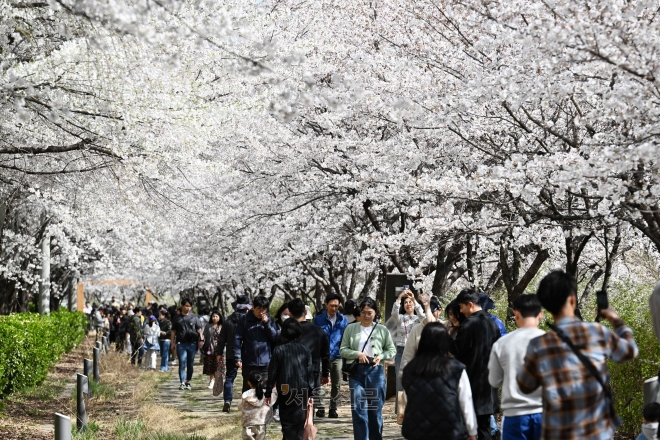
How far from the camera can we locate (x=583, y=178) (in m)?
7.43

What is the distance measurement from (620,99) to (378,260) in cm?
1154

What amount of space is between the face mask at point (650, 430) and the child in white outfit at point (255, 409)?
4014mm

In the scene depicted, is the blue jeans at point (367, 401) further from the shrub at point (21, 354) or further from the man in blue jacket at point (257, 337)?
the shrub at point (21, 354)

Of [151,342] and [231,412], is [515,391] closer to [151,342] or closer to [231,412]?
[231,412]

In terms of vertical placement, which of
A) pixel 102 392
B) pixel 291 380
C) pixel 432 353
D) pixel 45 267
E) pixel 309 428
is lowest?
pixel 309 428

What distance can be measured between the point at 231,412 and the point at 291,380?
17.6 ft

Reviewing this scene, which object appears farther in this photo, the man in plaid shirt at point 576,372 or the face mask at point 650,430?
the face mask at point 650,430

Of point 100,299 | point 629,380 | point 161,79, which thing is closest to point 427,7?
point 161,79

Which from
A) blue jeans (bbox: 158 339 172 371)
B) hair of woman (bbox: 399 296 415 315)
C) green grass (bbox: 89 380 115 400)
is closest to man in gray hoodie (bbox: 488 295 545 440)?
hair of woman (bbox: 399 296 415 315)

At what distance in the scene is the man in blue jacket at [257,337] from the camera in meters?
10.5

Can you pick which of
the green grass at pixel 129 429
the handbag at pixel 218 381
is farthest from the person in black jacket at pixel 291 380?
the handbag at pixel 218 381

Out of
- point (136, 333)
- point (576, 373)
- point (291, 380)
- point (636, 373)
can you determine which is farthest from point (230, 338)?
point (136, 333)

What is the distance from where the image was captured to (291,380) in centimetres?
773

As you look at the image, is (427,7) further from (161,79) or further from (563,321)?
(563,321)
